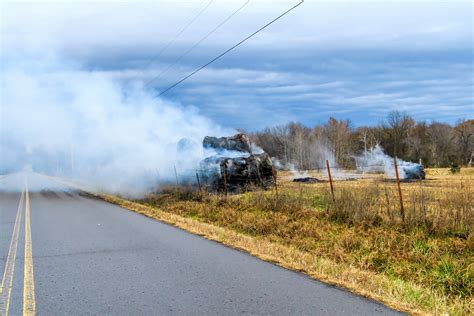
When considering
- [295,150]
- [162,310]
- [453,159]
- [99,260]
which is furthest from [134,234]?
[453,159]

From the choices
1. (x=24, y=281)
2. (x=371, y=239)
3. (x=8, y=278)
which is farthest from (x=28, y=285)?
(x=371, y=239)

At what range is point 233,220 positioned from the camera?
16016 millimetres

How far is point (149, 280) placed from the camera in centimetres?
770

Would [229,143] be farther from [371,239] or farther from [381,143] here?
[381,143]

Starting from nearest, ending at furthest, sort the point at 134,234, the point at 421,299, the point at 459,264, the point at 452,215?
the point at 421,299 < the point at 459,264 < the point at 452,215 < the point at 134,234

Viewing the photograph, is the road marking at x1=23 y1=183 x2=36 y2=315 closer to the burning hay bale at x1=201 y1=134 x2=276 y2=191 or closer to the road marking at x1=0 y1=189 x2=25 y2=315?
the road marking at x1=0 y1=189 x2=25 y2=315

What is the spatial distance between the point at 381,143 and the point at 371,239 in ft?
320

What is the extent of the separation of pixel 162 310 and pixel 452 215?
829 cm

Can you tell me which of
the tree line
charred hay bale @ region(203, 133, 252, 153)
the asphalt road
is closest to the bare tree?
the tree line

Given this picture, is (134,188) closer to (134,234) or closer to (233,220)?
(233,220)

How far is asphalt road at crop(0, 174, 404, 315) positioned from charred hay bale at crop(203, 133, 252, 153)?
22.1 meters

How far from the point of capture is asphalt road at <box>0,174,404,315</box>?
6242 mm

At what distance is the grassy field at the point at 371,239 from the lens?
25.2 feet

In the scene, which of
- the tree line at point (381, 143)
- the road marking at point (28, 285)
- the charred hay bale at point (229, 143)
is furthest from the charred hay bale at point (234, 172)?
the tree line at point (381, 143)
